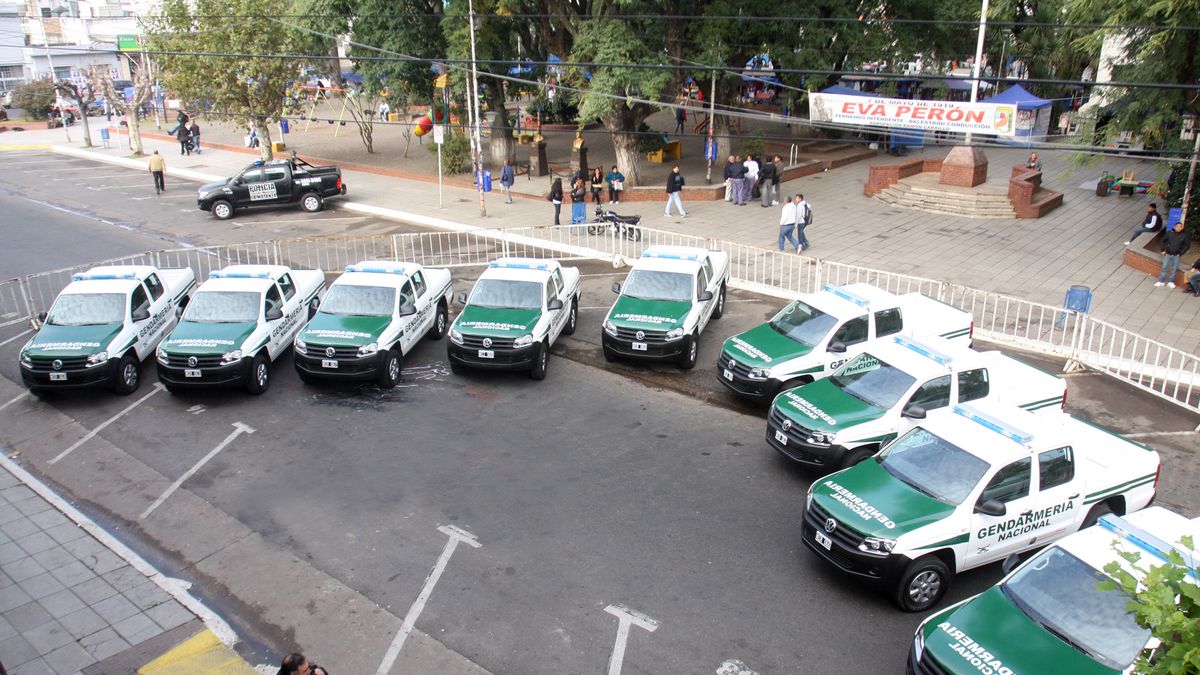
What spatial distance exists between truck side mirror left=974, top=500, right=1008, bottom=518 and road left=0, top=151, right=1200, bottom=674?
1.05 m

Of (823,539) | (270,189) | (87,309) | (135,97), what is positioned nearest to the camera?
(823,539)

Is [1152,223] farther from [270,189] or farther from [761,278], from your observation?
[270,189]

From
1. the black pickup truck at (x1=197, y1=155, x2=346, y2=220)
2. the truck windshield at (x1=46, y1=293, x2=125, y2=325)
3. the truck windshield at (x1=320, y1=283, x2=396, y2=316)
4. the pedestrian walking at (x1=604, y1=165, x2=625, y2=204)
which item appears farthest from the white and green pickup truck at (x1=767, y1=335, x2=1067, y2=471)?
the black pickup truck at (x1=197, y1=155, x2=346, y2=220)

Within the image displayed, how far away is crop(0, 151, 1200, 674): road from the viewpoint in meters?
8.87

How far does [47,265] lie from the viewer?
22078 millimetres

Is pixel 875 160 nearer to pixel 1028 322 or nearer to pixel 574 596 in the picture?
pixel 1028 322

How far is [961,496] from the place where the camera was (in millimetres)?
9305

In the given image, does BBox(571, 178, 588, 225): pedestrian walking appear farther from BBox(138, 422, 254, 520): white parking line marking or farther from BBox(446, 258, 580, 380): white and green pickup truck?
BBox(138, 422, 254, 520): white parking line marking

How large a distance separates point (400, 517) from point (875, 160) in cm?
3075

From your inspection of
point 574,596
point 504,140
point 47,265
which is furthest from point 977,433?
point 504,140

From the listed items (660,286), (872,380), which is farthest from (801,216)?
(872,380)

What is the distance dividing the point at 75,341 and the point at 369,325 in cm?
463

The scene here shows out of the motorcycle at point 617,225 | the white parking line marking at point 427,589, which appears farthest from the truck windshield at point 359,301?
the motorcycle at point 617,225

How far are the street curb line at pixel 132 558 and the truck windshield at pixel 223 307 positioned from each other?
3498 mm
